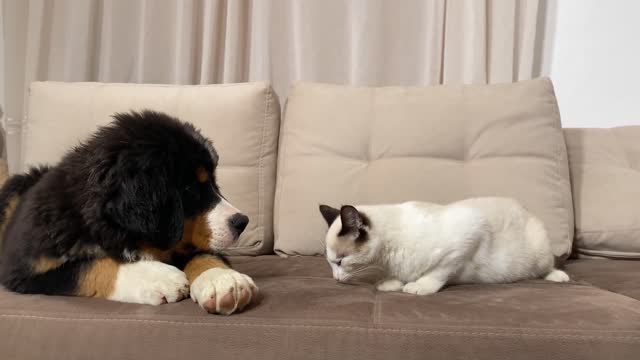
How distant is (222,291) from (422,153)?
1159 mm

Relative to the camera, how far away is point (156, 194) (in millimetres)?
1237

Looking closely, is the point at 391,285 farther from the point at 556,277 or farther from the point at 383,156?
the point at 383,156

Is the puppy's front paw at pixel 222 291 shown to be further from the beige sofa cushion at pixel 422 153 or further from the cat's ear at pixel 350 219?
the beige sofa cushion at pixel 422 153

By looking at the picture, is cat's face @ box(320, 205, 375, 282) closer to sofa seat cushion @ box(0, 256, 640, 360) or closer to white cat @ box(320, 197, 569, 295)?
white cat @ box(320, 197, 569, 295)

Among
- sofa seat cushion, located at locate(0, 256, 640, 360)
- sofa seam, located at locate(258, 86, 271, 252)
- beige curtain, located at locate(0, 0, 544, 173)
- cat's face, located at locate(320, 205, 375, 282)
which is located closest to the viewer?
sofa seat cushion, located at locate(0, 256, 640, 360)

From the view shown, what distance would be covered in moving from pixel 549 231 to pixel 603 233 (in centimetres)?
26

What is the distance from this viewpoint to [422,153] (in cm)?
207

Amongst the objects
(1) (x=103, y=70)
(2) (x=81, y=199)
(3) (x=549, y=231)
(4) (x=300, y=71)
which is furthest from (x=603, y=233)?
(1) (x=103, y=70)

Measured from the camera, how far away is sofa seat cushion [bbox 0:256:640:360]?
1099 millimetres

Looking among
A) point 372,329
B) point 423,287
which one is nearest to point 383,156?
point 423,287

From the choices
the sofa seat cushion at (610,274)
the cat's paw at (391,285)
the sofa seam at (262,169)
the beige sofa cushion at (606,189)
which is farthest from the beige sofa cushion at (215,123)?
the beige sofa cushion at (606,189)

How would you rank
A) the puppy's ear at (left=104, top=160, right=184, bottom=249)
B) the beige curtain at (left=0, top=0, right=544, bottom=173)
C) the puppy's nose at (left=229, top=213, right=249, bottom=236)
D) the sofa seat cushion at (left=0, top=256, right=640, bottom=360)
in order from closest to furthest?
the sofa seat cushion at (left=0, top=256, right=640, bottom=360)
the puppy's ear at (left=104, top=160, right=184, bottom=249)
the puppy's nose at (left=229, top=213, right=249, bottom=236)
the beige curtain at (left=0, top=0, right=544, bottom=173)

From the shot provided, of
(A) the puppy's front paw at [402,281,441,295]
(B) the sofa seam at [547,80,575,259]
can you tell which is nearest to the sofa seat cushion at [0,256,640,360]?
(A) the puppy's front paw at [402,281,441,295]

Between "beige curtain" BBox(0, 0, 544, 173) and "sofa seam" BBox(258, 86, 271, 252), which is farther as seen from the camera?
"beige curtain" BBox(0, 0, 544, 173)
